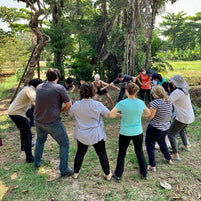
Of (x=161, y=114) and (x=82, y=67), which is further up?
(x=82, y=67)

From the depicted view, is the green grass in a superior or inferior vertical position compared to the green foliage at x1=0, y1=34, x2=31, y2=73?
inferior

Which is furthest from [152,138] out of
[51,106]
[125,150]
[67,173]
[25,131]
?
[25,131]

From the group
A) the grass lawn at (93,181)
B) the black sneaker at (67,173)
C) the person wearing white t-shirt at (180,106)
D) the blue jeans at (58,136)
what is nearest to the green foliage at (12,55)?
the grass lawn at (93,181)

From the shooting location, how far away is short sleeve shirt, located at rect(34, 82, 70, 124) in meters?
2.68

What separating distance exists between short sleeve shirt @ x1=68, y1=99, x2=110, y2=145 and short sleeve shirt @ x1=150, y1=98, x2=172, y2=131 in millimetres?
879

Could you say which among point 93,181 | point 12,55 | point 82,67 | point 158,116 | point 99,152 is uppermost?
point 12,55

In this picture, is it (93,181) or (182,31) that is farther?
(182,31)

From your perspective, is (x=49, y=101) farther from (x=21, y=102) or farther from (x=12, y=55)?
(x=12, y=55)

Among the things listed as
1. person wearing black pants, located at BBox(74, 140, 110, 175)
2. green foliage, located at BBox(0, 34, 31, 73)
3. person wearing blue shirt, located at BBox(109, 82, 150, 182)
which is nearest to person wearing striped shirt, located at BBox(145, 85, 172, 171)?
person wearing blue shirt, located at BBox(109, 82, 150, 182)

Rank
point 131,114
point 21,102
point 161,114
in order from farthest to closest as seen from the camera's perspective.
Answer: point 21,102 → point 161,114 → point 131,114

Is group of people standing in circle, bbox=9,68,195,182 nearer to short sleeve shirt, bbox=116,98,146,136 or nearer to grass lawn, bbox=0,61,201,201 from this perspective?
short sleeve shirt, bbox=116,98,146,136

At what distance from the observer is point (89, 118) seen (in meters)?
2.59

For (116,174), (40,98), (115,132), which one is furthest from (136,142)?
(115,132)

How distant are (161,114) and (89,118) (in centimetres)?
123
